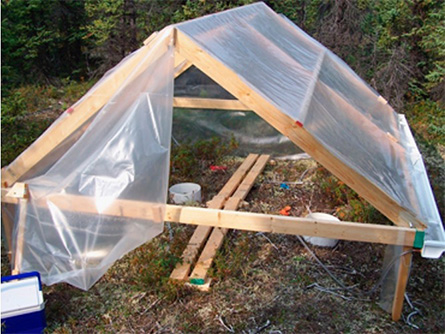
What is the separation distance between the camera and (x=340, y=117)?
352cm

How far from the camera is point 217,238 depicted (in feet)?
12.1

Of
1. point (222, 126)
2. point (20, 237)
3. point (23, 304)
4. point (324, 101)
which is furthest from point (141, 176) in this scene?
point (222, 126)

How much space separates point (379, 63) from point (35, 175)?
6.90 m

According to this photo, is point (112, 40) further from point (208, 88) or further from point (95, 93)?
point (95, 93)

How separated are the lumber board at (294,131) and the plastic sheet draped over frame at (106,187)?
33cm

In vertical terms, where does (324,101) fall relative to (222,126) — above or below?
above

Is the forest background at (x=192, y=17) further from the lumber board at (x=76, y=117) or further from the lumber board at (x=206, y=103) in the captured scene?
the lumber board at (x=76, y=117)

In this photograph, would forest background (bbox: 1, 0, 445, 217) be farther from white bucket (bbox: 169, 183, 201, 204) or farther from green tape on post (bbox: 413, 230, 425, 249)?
green tape on post (bbox: 413, 230, 425, 249)

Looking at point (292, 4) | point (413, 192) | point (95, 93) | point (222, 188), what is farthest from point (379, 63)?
point (95, 93)

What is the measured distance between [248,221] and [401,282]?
1.07 meters

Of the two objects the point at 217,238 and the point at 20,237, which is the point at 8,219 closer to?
the point at 20,237

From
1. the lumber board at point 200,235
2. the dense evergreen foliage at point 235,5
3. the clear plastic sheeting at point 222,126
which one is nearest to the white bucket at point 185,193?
the lumber board at point 200,235

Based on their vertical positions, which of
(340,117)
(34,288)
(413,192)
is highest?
(340,117)

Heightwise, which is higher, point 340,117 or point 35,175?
point 340,117
